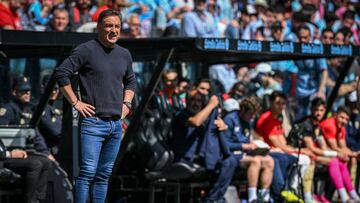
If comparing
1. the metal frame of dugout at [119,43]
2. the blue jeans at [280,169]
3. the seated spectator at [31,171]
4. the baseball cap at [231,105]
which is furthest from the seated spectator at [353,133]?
the seated spectator at [31,171]

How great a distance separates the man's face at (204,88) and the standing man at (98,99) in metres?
3.58

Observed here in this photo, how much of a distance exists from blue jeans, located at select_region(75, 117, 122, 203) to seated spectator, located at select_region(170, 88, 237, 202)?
327cm

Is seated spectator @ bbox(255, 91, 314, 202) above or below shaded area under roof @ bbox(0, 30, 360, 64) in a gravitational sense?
below

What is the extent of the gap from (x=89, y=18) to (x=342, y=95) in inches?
200

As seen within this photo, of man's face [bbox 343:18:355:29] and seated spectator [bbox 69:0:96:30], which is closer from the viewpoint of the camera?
seated spectator [bbox 69:0:96:30]

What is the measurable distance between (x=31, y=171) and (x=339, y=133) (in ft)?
19.7

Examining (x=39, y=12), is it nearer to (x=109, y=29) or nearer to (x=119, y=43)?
(x=119, y=43)

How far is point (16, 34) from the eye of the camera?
1078 cm

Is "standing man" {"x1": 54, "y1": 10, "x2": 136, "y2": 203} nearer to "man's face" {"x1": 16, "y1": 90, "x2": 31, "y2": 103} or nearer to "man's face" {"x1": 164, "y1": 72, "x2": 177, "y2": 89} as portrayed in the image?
"man's face" {"x1": 16, "y1": 90, "x2": 31, "y2": 103}

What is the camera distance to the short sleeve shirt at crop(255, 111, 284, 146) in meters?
14.2

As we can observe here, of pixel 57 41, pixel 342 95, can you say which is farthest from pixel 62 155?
pixel 342 95

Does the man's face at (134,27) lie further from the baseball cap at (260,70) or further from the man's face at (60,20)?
the baseball cap at (260,70)

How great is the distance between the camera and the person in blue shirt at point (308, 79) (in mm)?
16984

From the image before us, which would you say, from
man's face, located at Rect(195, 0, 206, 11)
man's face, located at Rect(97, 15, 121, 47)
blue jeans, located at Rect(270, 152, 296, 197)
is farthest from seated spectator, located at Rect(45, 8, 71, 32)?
man's face, located at Rect(97, 15, 121, 47)
